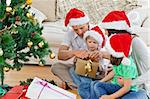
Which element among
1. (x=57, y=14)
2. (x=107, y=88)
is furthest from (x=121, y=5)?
(x=107, y=88)

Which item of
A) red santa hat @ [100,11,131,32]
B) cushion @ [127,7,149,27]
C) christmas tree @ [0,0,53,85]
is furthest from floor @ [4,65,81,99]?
cushion @ [127,7,149,27]

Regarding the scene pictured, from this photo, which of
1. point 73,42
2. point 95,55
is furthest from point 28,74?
point 95,55

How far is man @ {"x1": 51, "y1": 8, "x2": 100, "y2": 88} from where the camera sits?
9.48 feet

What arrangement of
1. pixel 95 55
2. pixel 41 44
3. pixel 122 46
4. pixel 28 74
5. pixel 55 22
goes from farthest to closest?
pixel 55 22 < pixel 28 74 < pixel 95 55 < pixel 41 44 < pixel 122 46

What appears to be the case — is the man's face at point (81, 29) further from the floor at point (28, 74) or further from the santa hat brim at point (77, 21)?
the floor at point (28, 74)

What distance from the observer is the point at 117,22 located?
8.18 ft

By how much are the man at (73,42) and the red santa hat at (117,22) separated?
0.30m

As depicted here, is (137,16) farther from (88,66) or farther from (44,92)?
(44,92)

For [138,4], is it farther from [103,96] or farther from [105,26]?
[103,96]

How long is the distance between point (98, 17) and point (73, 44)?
1.35m

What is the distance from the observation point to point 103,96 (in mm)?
2393

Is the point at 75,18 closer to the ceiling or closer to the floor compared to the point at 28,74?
closer to the ceiling

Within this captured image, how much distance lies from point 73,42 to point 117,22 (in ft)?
2.02

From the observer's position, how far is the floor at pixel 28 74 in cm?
331
